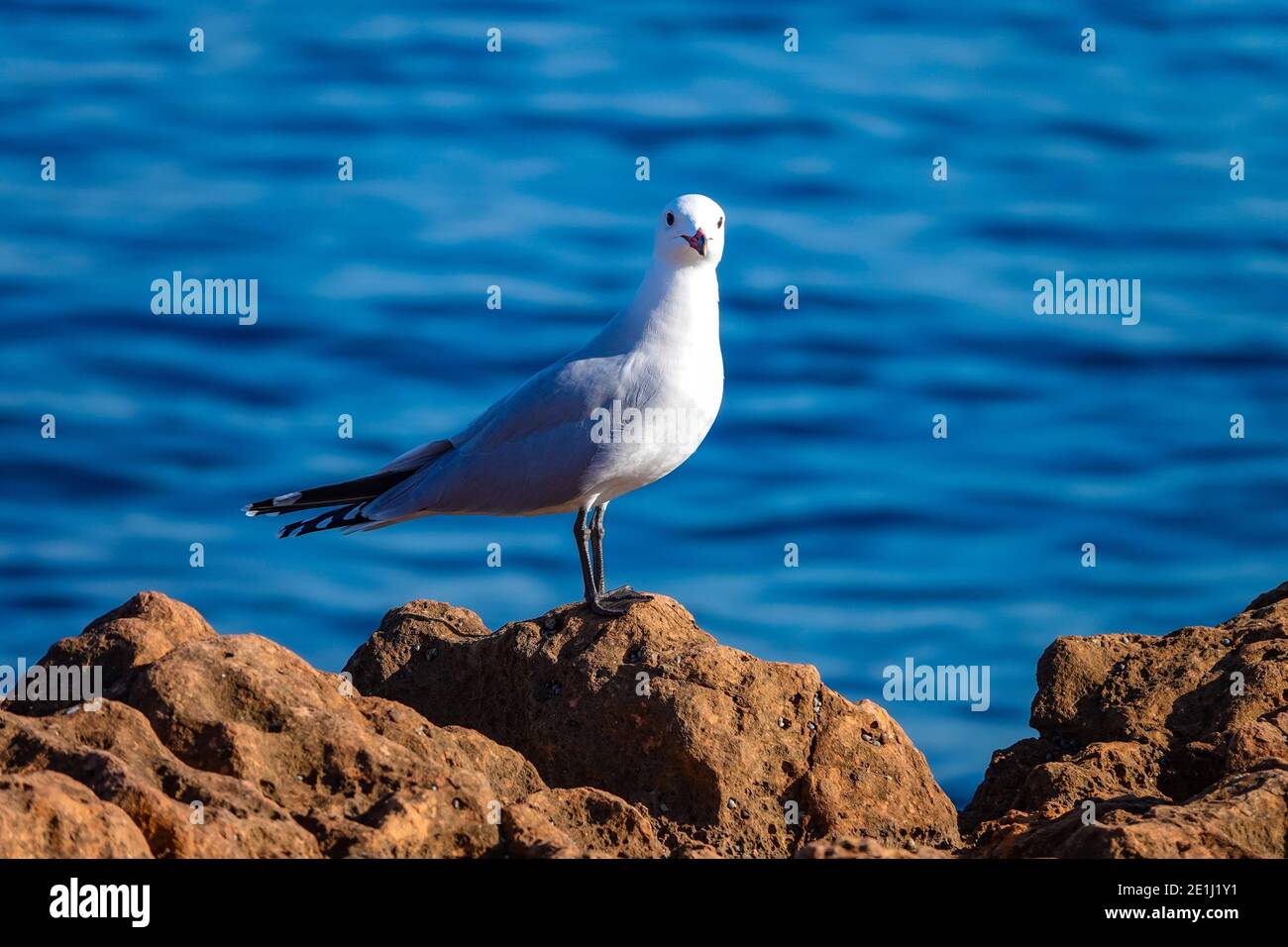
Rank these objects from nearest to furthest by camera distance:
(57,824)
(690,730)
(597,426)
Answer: (57,824) → (690,730) → (597,426)

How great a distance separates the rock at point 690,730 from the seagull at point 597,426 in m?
1.39

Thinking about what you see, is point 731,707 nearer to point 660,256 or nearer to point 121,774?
point 121,774

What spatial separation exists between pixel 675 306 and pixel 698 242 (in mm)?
366

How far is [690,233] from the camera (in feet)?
29.0

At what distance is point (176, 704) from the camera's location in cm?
541

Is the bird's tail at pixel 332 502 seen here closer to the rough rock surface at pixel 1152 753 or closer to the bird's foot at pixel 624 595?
the bird's foot at pixel 624 595

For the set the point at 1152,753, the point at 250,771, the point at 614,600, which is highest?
the point at 614,600

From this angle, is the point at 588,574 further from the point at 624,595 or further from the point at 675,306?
the point at 675,306

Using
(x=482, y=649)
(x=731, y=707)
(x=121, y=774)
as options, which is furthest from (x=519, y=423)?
(x=121, y=774)

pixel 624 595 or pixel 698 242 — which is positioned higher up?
pixel 698 242

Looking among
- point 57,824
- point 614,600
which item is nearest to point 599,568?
point 614,600

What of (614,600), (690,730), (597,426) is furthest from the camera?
(597,426)

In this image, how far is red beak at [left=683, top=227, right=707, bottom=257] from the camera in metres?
8.80
